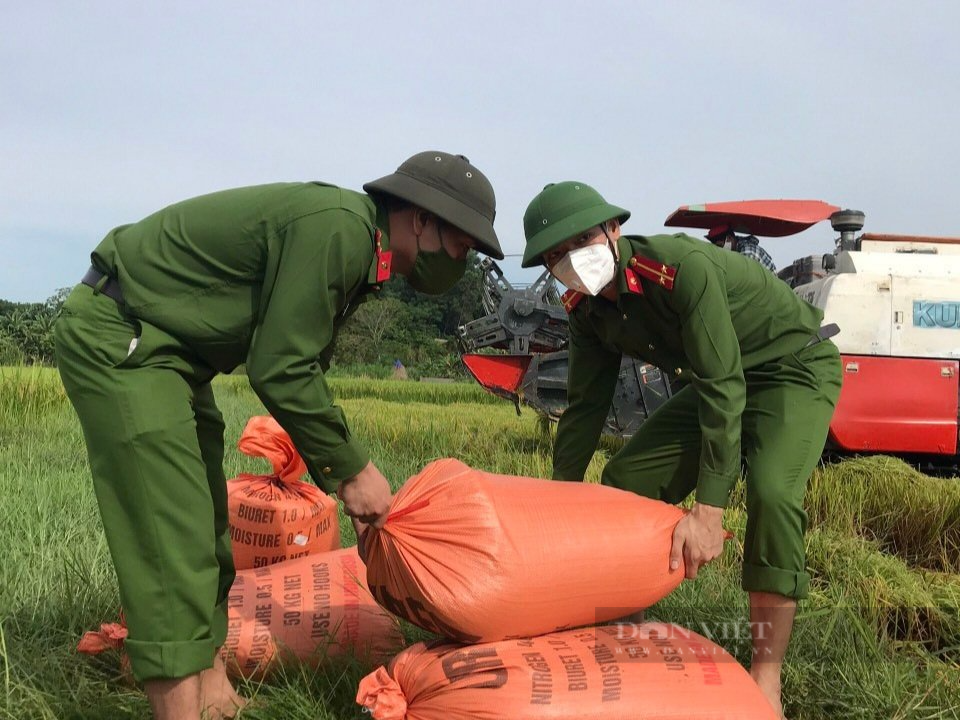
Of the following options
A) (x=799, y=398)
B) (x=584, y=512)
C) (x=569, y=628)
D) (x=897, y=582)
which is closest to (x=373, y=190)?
(x=584, y=512)

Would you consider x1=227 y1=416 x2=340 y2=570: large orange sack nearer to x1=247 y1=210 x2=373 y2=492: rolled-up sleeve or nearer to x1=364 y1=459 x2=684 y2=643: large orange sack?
x1=364 y1=459 x2=684 y2=643: large orange sack

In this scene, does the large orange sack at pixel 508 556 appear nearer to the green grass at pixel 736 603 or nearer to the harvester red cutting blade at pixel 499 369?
the green grass at pixel 736 603

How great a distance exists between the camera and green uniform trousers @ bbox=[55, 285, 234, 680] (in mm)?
2000

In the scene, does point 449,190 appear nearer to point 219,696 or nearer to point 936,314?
point 219,696

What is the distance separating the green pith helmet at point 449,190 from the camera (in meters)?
2.08

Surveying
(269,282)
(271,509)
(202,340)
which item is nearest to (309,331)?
(269,282)

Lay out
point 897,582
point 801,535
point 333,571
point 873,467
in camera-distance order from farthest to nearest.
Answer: point 873,467 → point 897,582 → point 333,571 → point 801,535

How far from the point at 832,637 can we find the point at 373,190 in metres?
2.12

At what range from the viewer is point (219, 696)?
2.36 m

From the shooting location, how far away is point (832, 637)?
9.50 ft

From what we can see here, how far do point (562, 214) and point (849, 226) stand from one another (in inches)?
179

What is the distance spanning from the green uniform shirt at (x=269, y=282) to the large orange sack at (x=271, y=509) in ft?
3.44

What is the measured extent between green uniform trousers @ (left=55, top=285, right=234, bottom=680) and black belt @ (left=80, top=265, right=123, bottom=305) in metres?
0.02

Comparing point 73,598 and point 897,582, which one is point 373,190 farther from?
point 897,582
